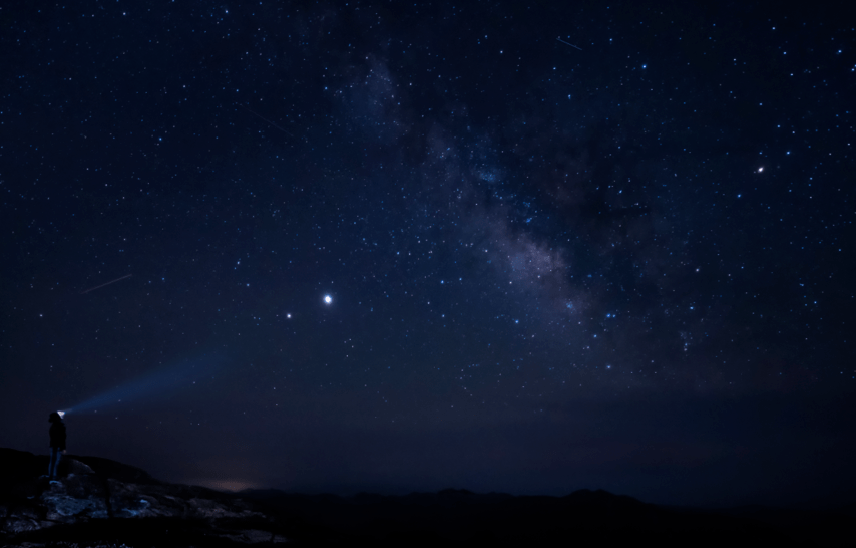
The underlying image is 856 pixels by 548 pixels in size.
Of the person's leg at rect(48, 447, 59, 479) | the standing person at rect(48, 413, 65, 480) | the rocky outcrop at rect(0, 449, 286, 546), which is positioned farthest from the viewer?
the person's leg at rect(48, 447, 59, 479)

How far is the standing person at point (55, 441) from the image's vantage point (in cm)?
992

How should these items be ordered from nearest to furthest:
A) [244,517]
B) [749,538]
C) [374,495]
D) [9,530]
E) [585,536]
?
[9,530] → [244,517] → [585,536] → [749,538] → [374,495]

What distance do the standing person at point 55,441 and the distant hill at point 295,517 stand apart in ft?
0.98

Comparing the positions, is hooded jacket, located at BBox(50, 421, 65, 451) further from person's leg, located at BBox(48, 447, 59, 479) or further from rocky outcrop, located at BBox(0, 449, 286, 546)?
rocky outcrop, located at BBox(0, 449, 286, 546)

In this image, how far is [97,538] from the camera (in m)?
8.16

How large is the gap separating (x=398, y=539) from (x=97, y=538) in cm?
1023

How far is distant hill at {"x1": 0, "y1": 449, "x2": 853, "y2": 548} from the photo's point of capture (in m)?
8.81

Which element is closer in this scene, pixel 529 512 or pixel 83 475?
pixel 83 475

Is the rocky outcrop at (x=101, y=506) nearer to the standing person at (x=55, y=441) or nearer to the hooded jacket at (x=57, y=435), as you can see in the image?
the standing person at (x=55, y=441)

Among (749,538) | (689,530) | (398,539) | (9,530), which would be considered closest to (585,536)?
(689,530)

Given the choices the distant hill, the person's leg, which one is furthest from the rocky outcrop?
the person's leg

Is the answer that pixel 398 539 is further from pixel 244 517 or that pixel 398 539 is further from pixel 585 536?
pixel 585 536

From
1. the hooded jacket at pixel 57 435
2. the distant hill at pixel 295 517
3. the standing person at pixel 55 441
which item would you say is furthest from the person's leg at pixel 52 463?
the distant hill at pixel 295 517

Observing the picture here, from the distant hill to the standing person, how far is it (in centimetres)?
30
